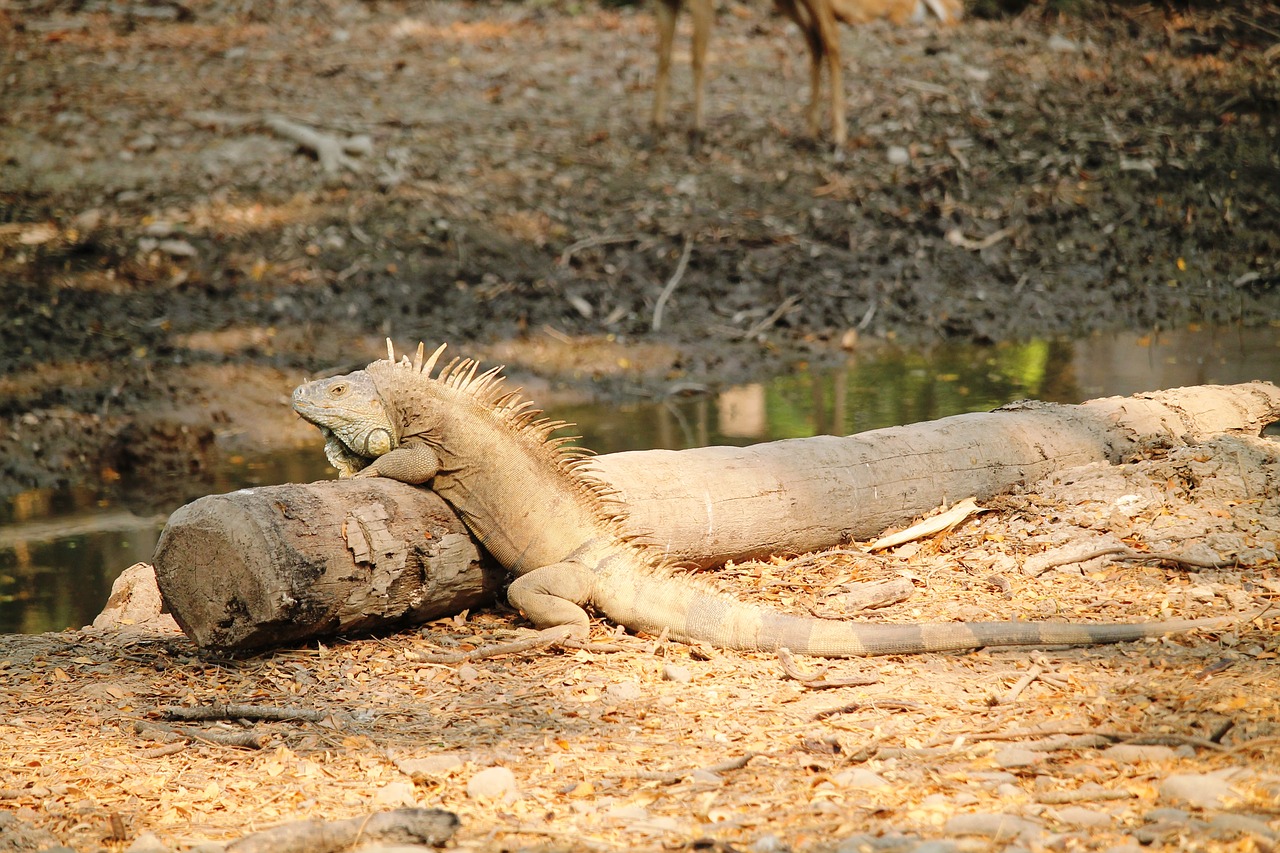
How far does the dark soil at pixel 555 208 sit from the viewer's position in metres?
10.5

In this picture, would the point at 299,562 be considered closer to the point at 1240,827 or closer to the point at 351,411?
the point at 351,411

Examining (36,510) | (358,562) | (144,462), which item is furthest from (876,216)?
(358,562)

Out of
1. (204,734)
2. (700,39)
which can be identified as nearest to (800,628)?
(204,734)

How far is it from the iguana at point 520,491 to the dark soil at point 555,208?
14.3ft

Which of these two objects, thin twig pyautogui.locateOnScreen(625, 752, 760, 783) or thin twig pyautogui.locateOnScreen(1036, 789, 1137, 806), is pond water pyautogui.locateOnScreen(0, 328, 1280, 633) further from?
thin twig pyautogui.locateOnScreen(1036, 789, 1137, 806)

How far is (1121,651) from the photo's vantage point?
4.30 m

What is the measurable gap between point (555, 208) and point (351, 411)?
307 inches

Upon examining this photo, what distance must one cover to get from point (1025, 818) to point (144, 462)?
735cm

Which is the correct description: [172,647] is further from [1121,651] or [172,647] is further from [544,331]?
[544,331]

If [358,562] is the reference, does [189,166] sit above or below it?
above

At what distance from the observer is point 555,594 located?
498 centimetres

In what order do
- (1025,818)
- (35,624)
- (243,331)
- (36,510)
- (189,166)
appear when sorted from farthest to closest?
(189,166) → (243,331) → (36,510) → (35,624) → (1025,818)

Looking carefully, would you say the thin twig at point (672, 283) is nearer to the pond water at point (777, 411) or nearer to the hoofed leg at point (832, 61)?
the pond water at point (777, 411)

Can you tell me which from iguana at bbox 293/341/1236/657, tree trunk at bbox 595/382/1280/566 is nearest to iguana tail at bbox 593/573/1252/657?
iguana at bbox 293/341/1236/657
